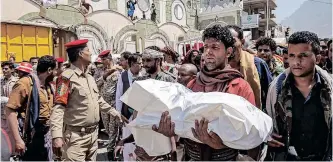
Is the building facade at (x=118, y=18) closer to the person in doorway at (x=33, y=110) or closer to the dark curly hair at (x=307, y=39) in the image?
the person in doorway at (x=33, y=110)

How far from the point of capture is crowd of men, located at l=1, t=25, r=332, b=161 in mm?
2008

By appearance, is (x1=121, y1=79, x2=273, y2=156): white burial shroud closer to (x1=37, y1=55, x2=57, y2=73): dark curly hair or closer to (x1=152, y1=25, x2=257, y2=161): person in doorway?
(x1=152, y1=25, x2=257, y2=161): person in doorway

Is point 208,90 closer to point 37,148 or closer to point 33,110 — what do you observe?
point 33,110

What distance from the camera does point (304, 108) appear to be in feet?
6.92

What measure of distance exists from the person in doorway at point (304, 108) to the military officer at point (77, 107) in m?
1.97

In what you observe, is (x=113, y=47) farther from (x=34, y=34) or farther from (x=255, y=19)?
(x=255, y=19)

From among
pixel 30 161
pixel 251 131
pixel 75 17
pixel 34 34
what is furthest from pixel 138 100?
pixel 75 17

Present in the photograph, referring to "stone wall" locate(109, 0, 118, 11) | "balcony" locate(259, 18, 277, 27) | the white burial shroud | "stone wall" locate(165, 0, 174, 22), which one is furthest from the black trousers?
"balcony" locate(259, 18, 277, 27)

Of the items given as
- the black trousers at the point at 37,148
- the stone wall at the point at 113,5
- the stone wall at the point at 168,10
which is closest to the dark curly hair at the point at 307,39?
the black trousers at the point at 37,148

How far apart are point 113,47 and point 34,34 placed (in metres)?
6.10

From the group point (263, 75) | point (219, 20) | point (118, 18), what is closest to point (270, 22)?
point (219, 20)

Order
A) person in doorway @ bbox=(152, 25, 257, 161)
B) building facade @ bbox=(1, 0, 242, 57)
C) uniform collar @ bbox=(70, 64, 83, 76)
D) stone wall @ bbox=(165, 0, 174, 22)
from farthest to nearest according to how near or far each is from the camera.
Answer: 1. stone wall @ bbox=(165, 0, 174, 22)
2. building facade @ bbox=(1, 0, 242, 57)
3. uniform collar @ bbox=(70, 64, 83, 76)
4. person in doorway @ bbox=(152, 25, 257, 161)

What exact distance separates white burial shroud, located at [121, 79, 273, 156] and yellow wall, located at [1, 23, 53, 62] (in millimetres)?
8620

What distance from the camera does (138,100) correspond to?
1.95 meters
